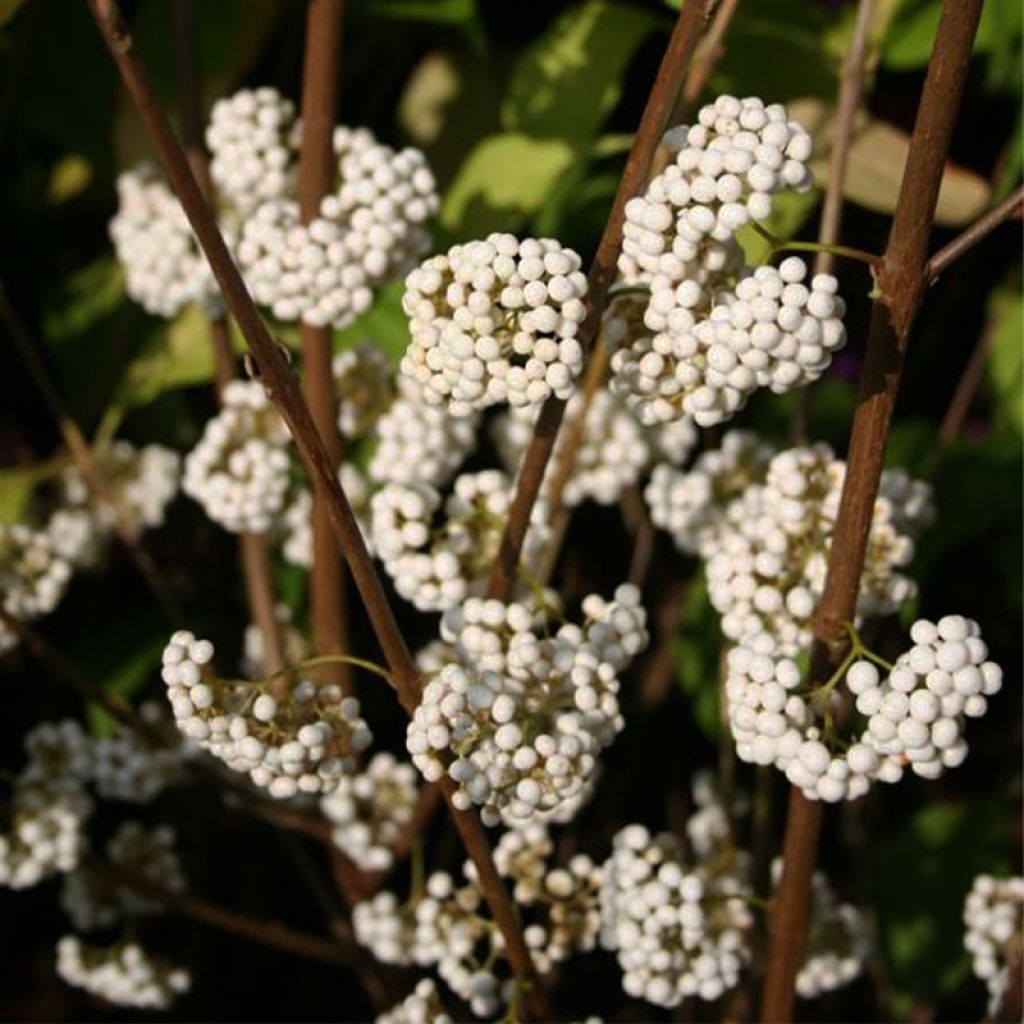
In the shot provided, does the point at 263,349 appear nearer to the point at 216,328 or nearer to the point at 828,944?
the point at 216,328

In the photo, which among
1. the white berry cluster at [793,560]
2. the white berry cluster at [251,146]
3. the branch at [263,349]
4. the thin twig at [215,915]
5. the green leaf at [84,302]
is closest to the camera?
the branch at [263,349]

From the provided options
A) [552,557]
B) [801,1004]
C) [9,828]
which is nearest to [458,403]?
[552,557]

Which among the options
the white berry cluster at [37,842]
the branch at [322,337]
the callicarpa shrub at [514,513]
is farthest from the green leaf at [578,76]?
the white berry cluster at [37,842]

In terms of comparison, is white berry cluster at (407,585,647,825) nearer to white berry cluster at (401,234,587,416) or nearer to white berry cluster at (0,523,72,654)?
white berry cluster at (401,234,587,416)

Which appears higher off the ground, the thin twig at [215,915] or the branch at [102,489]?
the branch at [102,489]

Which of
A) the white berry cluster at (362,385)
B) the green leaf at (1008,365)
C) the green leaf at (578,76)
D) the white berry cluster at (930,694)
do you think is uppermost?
the green leaf at (578,76)

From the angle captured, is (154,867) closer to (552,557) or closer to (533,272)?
(552,557)

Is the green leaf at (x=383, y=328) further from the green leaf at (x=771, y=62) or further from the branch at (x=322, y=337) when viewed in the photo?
the green leaf at (x=771, y=62)

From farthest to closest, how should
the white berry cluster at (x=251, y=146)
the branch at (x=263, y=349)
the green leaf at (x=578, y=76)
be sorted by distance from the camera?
the green leaf at (x=578, y=76)
the white berry cluster at (x=251, y=146)
the branch at (x=263, y=349)
